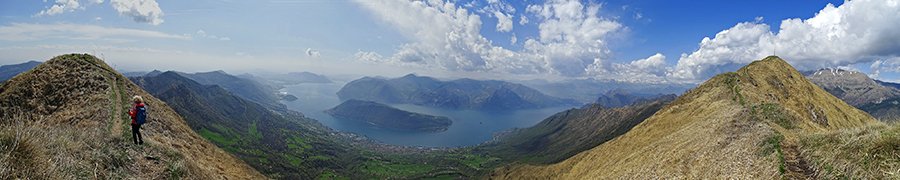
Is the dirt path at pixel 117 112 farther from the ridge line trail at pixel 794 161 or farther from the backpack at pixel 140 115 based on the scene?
the ridge line trail at pixel 794 161

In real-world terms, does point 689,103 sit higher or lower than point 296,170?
higher

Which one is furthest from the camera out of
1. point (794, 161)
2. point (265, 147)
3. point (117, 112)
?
point (265, 147)

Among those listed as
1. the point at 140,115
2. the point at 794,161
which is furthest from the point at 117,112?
the point at 794,161

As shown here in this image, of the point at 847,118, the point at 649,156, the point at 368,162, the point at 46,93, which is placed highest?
the point at 46,93

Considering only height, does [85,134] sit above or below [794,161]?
above

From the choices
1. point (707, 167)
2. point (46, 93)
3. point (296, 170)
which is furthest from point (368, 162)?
point (707, 167)

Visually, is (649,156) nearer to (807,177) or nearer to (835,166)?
(807,177)

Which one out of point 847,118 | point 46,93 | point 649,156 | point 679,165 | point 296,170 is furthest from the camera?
point 296,170

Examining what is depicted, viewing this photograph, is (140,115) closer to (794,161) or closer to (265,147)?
(794,161)
